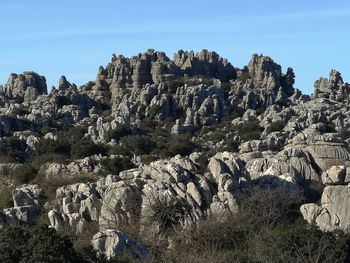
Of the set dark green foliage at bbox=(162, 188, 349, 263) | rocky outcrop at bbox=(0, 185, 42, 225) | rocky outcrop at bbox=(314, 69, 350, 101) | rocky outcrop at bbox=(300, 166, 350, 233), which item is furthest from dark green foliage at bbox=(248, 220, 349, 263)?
rocky outcrop at bbox=(314, 69, 350, 101)

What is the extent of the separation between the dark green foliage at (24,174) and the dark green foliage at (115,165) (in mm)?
3515

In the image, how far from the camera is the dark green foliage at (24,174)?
48.8 meters

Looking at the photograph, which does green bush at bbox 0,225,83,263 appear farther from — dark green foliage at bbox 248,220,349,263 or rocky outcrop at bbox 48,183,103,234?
rocky outcrop at bbox 48,183,103,234

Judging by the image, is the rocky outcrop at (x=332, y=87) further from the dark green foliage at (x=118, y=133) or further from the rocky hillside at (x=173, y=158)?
the dark green foliage at (x=118, y=133)

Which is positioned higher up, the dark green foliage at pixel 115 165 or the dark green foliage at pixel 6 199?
the dark green foliage at pixel 115 165

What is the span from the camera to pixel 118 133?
77062 mm

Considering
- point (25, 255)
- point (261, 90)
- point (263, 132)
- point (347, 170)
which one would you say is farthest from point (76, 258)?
point (261, 90)

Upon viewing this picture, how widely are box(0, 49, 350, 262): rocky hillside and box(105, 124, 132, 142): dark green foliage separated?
18cm

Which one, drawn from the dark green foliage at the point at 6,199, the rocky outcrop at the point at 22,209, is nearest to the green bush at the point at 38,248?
the rocky outcrop at the point at 22,209

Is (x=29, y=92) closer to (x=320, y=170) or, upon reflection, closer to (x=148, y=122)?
(x=148, y=122)

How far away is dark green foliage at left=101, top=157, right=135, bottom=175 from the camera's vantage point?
50.5m

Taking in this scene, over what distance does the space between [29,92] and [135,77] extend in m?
10.2

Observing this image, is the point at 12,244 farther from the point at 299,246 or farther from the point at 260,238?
the point at 299,246

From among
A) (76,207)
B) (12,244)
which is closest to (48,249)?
(12,244)
